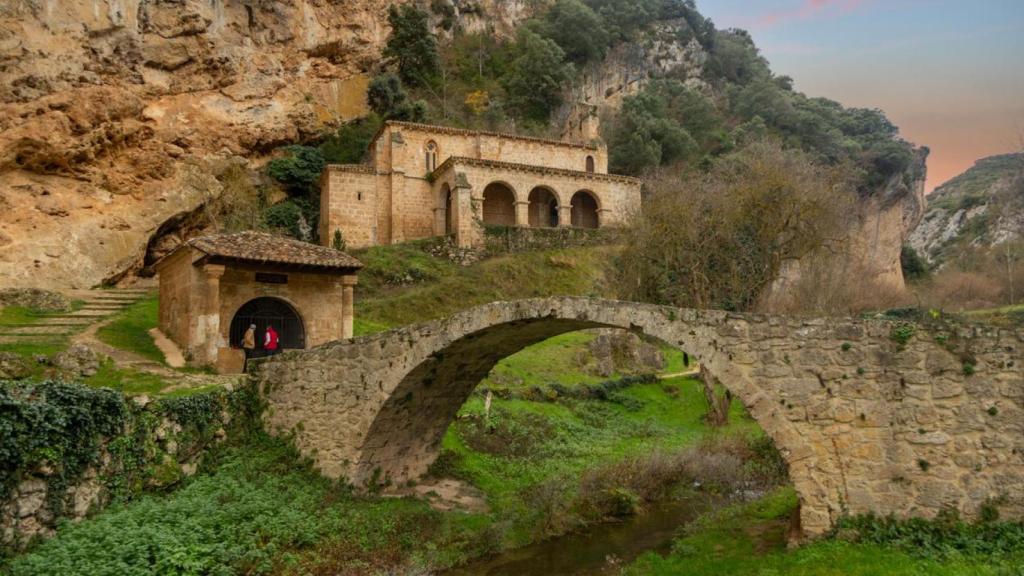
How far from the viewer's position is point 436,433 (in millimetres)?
15016

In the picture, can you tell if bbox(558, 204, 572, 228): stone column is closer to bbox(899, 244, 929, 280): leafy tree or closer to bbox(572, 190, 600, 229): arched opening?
bbox(572, 190, 600, 229): arched opening

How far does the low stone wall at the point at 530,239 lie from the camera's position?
37031 mm

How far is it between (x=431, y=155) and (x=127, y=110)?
17.4 metres

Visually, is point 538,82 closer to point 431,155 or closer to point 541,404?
point 431,155

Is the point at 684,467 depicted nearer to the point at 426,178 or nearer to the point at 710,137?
the point at 426,178

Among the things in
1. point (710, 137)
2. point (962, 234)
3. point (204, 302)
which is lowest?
point (204, 302)

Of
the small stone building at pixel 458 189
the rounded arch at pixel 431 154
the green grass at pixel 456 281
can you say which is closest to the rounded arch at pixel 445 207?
the small stone building at pixel 458 189

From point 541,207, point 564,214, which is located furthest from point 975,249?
point 541,207

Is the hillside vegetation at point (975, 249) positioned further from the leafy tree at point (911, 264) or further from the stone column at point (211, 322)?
the stone column at point (211, 322)

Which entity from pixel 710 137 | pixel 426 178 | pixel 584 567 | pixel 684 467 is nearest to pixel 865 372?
pixel 584 567

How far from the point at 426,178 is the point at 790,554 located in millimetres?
34850

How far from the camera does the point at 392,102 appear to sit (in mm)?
45938

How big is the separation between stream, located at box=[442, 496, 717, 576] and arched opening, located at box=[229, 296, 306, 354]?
9074mm

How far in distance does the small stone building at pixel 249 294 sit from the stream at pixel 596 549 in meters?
8.90
